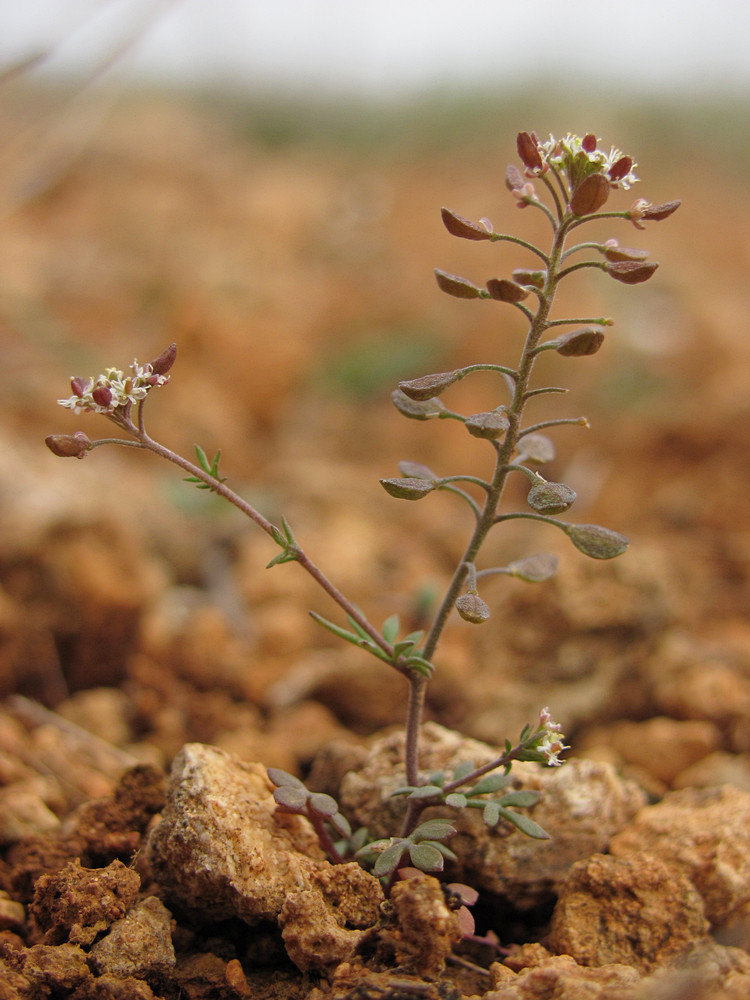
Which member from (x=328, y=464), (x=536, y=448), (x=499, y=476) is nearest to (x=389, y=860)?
(x=499, y=476)

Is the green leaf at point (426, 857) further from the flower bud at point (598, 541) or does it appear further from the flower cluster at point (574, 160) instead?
the flower cluster at point (574, 160)

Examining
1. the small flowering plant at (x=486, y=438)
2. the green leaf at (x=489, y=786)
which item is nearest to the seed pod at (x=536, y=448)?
the small flowering plant at (x=486, y=438)

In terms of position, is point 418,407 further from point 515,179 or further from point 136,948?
point 136,948

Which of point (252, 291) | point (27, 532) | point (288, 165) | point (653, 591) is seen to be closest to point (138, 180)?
point (288, 165)

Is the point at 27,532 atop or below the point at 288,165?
below

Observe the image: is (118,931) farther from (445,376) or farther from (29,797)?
(445,376)

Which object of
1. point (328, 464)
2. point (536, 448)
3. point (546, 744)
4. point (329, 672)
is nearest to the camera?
point (546, 744)
